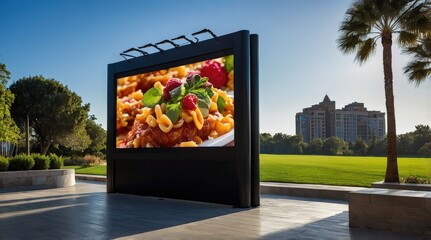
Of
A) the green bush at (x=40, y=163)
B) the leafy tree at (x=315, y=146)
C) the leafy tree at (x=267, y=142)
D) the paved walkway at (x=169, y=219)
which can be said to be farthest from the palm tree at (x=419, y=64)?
the leafy tree at (x=315, y=146)

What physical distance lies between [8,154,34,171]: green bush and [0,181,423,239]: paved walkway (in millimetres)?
5232

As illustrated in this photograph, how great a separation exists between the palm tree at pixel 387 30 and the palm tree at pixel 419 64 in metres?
0.37

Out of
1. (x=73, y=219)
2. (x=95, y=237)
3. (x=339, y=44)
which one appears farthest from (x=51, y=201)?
(x=339, y=44)

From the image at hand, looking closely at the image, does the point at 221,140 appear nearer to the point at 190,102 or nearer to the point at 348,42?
the point at 190,102

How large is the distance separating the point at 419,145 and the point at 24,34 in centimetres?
3047

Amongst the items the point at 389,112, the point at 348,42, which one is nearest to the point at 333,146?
the point at 389,112

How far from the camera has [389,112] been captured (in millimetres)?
14039

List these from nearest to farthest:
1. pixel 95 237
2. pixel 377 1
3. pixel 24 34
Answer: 1. pixel 95 237
2. pixel 377 1
3. pixel 24 34

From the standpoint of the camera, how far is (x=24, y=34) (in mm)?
18547

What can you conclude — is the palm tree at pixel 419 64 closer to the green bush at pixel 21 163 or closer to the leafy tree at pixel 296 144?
the green bush at pixel 21 163

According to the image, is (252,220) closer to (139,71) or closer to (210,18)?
(210,18)

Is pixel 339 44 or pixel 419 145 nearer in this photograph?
pixel 339 44

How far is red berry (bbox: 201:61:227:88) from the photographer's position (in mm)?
12078

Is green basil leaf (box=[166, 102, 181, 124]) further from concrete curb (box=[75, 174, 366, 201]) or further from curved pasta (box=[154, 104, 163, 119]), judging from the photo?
concrete curb (box=[75, 174, 366, 201])
